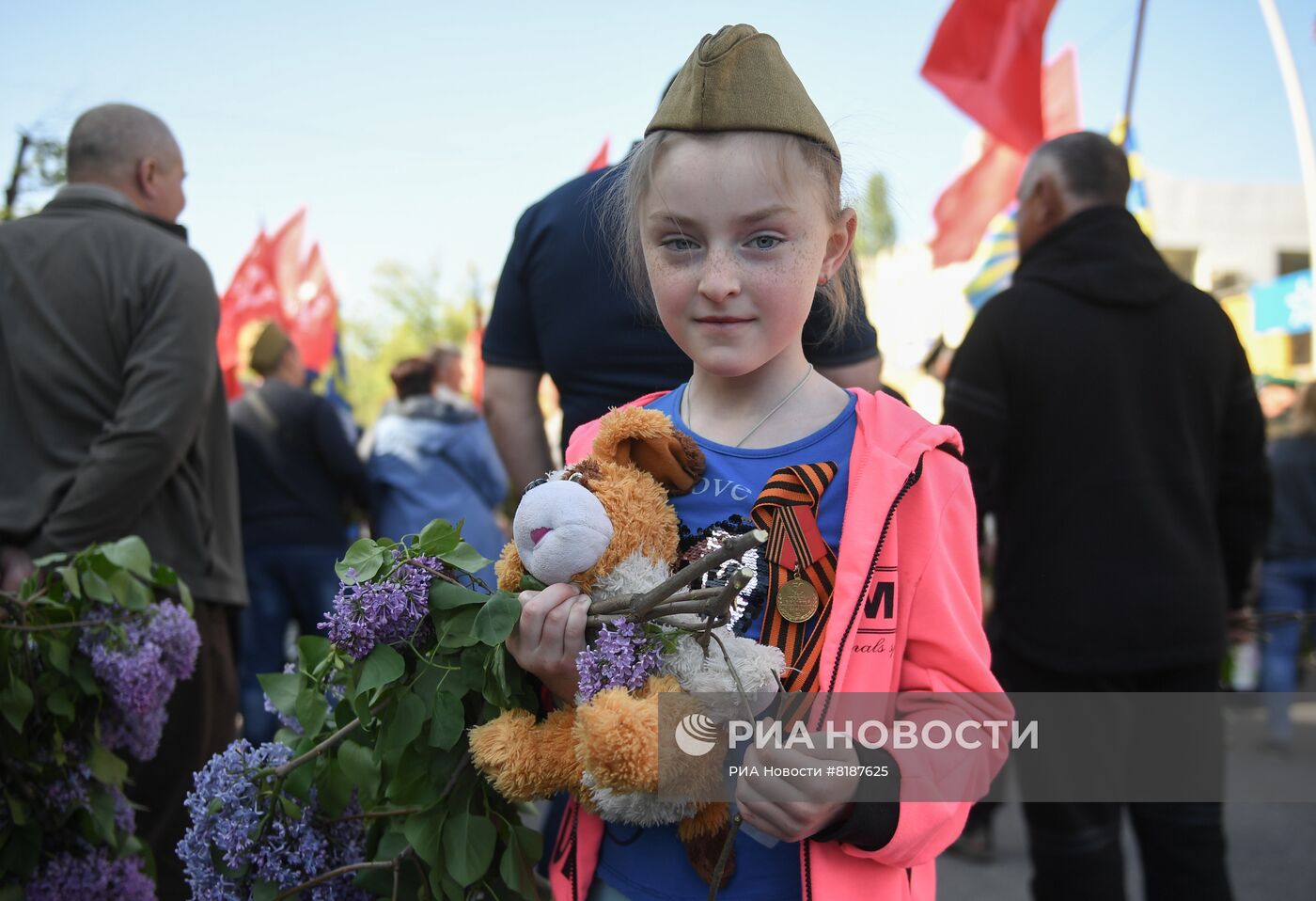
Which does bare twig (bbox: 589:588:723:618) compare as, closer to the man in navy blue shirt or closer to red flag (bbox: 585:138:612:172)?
the man in navy blue shirt

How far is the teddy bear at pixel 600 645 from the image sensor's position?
3.91 ft

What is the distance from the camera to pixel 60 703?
2051 mm

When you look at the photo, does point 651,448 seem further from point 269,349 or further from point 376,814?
point 269,349

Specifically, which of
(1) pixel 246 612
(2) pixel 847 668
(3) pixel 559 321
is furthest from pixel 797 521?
(1) pixel 246 612

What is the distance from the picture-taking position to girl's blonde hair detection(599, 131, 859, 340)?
1.39m

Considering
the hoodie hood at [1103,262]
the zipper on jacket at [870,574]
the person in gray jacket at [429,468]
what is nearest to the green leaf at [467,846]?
the zipper on jacket at [870,574]

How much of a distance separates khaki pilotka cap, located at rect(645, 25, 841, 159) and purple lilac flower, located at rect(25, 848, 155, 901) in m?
1.74

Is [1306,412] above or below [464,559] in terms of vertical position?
above

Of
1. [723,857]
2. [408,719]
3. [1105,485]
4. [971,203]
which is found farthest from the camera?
[971,203]

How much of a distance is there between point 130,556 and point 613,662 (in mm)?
1340

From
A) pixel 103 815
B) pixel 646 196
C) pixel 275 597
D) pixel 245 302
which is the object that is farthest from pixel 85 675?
pixel 245 302

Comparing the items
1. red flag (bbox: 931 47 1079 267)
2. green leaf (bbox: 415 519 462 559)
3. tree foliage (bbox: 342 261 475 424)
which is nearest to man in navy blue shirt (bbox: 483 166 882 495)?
green leaf (bbox: 415 519 462 559)

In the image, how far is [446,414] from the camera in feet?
19.4

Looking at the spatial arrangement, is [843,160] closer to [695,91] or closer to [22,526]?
[695,91]
